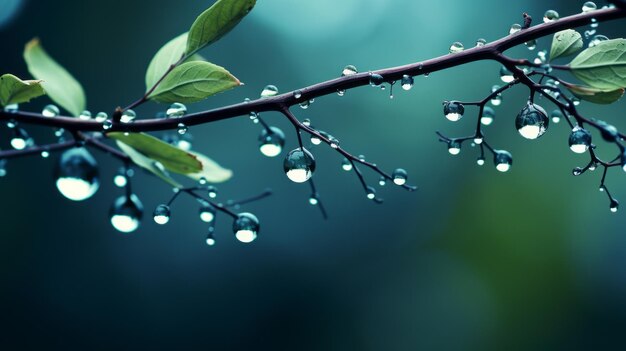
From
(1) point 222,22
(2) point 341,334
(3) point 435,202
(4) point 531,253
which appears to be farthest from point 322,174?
(1) point 222,22

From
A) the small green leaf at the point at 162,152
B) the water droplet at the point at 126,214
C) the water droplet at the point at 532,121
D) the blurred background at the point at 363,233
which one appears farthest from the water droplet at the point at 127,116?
the blurred background at the point at 363,233

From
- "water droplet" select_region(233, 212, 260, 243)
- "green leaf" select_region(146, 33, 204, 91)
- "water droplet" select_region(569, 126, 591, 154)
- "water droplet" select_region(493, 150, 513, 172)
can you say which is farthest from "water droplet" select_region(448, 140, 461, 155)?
"green leaf" select_region(146, 33, 204, 91)

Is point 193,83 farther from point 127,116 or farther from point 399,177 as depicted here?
point 399,177

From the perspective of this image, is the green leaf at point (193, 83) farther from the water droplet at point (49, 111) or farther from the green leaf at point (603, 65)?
the green leaf at point (603, 65)

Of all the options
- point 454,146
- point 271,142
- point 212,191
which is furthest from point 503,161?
point 212,191

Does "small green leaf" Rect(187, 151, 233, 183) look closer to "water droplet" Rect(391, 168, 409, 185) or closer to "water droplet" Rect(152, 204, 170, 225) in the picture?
"water droplet" Rect(152, 204, 170, 225)

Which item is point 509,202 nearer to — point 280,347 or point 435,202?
point 435,202
